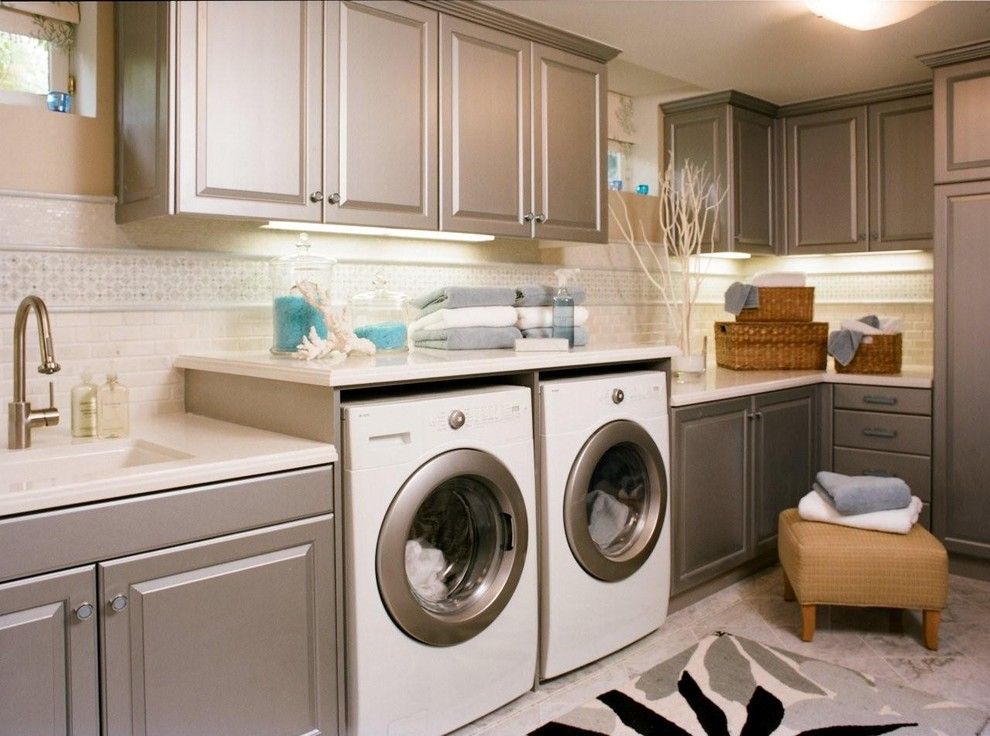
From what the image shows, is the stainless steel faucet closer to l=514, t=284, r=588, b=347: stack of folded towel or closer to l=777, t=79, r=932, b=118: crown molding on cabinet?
l=514, t=284, r=588, b=347: stack of folded towel

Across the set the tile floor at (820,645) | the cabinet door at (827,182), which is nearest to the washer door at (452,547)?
the tile floor at (820,645)

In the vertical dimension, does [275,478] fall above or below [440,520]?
above

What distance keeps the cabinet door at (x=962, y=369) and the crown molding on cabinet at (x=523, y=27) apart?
146cm

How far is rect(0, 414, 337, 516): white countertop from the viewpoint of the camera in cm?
132

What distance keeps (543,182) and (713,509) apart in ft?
4.15

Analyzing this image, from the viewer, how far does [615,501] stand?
2418 mm

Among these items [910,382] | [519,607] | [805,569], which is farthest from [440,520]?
[910,382]

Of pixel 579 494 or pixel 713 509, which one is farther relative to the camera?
pixel 713 509

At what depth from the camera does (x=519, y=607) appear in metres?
2.02

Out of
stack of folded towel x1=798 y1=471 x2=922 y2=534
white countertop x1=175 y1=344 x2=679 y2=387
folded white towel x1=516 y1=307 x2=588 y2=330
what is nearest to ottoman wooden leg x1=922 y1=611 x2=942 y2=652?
stack of folded towel x1=798 y1=471 x2=922 y2=534

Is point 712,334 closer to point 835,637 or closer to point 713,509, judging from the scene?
point 713,509

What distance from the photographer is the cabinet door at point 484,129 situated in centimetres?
238

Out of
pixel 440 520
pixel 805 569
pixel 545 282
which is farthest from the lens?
pixel 545 282

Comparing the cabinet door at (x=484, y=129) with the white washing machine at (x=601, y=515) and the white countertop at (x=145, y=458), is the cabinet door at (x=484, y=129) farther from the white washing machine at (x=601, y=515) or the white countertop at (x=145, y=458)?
the white countertop at (x=145, y=458)
